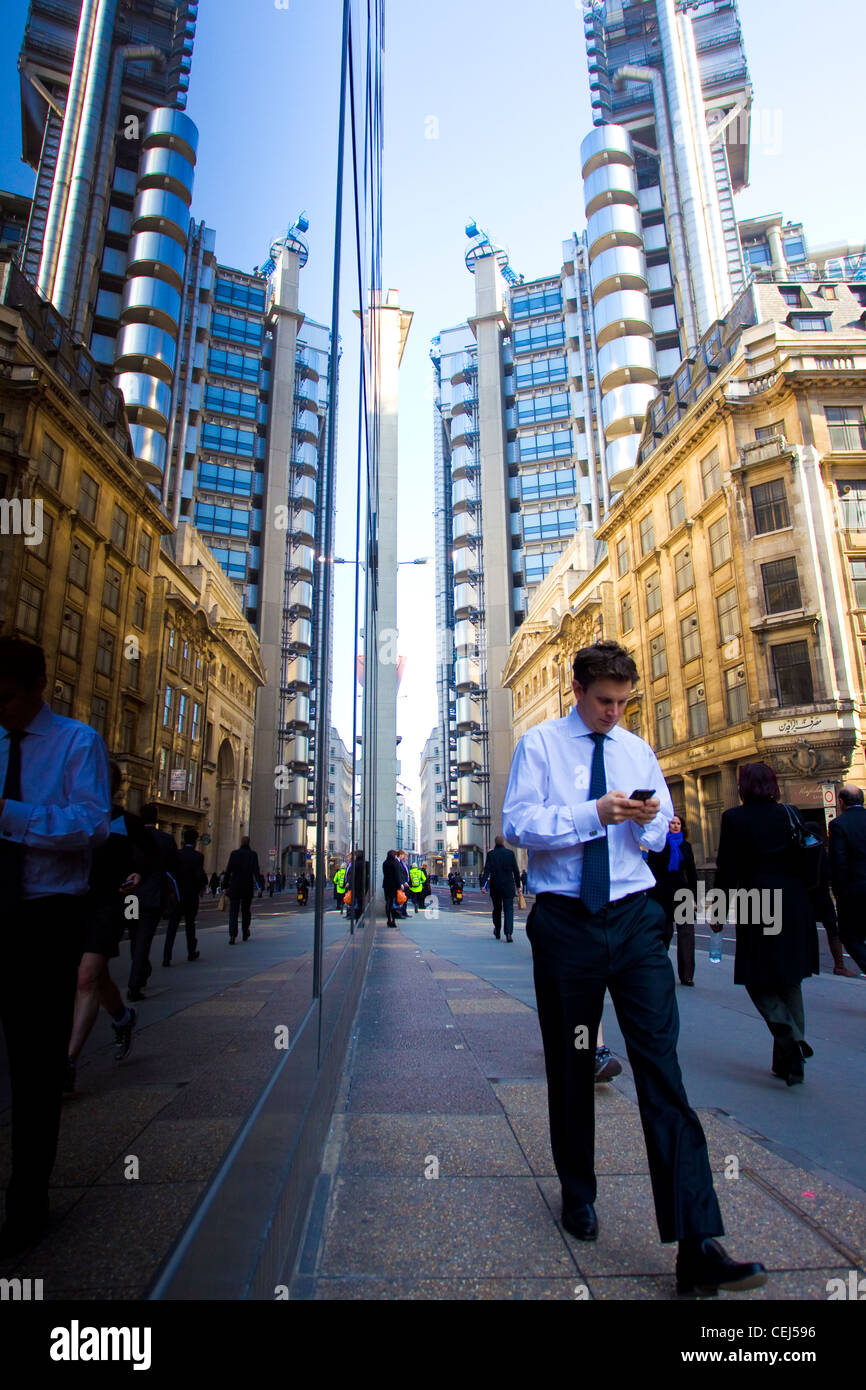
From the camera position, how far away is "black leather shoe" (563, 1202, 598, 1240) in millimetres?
2201

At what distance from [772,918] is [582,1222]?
97.1 inches

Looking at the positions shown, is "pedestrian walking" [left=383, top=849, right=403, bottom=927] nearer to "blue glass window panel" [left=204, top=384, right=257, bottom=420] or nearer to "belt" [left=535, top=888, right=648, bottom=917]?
"belt" [left=535, top=888, right=648, bottom=917]

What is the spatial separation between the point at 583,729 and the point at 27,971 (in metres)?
1.87

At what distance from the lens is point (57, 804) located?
2.31 m

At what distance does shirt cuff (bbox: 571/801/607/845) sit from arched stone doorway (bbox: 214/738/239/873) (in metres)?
50.7

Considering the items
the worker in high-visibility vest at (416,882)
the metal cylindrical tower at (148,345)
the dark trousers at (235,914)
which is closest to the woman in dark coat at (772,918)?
the dark trousers at (235,914)

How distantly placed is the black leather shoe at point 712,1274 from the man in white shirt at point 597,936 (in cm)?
5

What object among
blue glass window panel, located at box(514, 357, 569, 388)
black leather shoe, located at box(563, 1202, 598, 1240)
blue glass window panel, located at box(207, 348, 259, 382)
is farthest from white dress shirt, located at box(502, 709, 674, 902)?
blue glass window panel, located at box(514, 357, 569, 388)

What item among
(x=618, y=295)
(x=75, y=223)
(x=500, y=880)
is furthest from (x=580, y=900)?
(x=618, y=295)

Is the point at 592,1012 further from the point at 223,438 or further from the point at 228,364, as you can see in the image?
the point at 228,364

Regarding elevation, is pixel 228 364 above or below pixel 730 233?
below

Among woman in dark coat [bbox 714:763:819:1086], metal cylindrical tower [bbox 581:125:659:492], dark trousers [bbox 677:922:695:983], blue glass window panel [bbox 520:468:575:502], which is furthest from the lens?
blue glass window panel [bbox 520:468:575:502]

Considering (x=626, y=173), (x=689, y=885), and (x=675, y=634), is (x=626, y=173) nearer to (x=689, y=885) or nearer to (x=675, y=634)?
(x=675, y=634)
